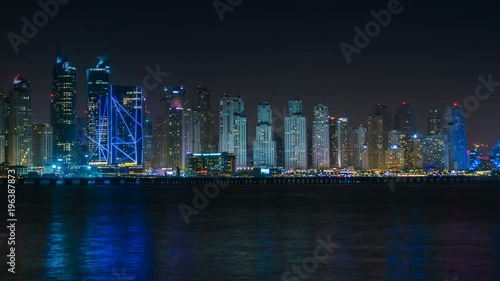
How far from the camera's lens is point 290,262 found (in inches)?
1291

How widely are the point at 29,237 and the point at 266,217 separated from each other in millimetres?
23346

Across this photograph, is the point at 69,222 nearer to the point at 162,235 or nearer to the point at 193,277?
the point at 162,235

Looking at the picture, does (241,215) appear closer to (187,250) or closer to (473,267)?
(187,250)

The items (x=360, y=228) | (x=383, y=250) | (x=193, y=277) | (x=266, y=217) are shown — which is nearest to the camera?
(x=193, y=277)

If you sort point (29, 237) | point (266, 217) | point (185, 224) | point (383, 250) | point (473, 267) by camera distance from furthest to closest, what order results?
point (266, 217)
point (185, 224)
point (29, 237)
point (383, 250)
point (473, 267)

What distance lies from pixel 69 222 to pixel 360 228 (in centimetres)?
2289

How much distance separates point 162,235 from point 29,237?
8013mm

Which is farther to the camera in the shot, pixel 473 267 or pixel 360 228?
pixel 360 228

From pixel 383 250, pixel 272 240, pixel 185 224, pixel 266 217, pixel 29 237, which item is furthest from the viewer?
pixel 266 217

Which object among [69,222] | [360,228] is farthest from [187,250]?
[69,222]

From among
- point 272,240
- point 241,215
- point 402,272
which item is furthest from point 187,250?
point 241,215

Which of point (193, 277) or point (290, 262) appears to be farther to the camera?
point (290, 262)

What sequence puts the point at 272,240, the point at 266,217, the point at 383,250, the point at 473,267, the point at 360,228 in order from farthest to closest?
the point at 266,217 → the point at 360,228 → the point at 272,240 → the point at 383,250 → the point at 473,267

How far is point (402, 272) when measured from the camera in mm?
29750
